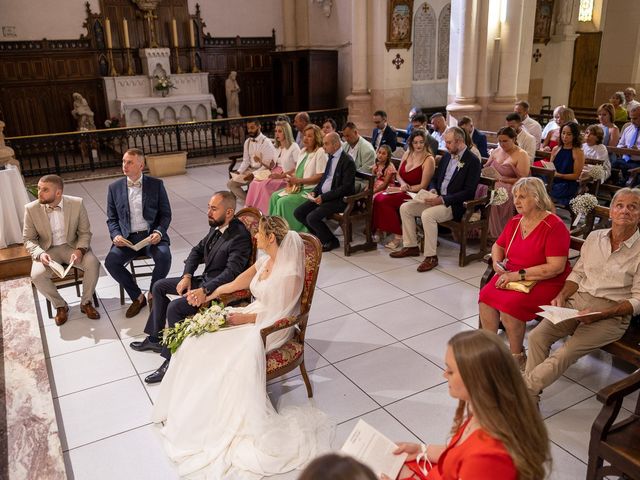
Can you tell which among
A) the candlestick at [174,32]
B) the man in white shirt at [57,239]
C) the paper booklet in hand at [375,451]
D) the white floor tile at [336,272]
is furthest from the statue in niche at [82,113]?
the paper booklet in hand at [375,451]

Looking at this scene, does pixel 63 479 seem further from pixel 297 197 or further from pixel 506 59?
pixel 506 59

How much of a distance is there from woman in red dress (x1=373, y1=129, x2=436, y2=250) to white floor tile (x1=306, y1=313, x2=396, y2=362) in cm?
181

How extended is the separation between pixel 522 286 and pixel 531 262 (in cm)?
18

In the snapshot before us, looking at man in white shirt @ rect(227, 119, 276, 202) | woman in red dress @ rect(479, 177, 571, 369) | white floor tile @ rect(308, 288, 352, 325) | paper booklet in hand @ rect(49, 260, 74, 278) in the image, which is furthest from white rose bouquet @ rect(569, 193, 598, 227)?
man in white shirt @ rect(227, 119, 276, 202)

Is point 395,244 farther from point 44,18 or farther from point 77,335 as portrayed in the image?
point 44,18

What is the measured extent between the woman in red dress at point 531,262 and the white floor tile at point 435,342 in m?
0.52

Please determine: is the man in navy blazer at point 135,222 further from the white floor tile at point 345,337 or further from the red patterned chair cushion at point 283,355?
the red patterned chair cushion at point 283,355

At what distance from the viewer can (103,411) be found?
11.8ft

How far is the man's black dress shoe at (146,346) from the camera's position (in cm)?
425

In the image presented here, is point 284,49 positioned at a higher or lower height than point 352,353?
higher

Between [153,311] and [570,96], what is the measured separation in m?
14.3

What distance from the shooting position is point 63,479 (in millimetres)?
2939

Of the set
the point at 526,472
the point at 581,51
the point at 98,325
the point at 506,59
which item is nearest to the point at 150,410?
the point at 98,325

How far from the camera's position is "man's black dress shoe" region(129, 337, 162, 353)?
4.25 m
